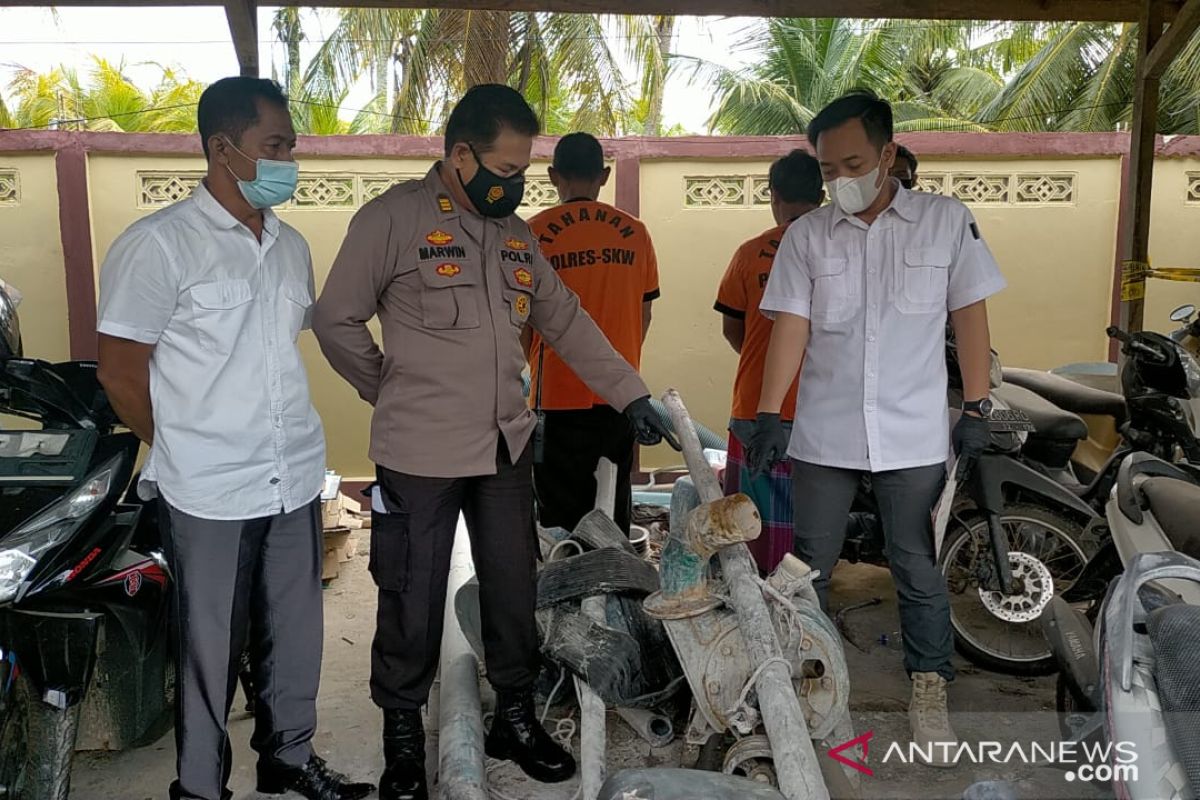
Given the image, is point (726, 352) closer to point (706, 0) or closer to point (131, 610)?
point (706, 0)

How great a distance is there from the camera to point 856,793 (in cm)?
264

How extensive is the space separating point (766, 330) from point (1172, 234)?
169 inches

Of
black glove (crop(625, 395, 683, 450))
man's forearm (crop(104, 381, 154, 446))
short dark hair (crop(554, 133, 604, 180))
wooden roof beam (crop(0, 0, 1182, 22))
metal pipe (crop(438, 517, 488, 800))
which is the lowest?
metal pipe (crop(438, 517, 488, 800))

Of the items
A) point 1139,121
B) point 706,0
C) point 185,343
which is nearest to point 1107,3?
point 1139,121

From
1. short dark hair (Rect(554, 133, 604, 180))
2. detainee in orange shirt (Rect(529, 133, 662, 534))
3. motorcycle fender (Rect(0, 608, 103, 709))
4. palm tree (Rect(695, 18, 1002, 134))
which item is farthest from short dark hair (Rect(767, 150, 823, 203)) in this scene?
palm tree (Rect(695, 18, 1002, 134))

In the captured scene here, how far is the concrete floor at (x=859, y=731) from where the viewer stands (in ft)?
9.76

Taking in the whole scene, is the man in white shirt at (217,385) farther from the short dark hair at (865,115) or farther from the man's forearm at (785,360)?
the short dark hair at (865,115)

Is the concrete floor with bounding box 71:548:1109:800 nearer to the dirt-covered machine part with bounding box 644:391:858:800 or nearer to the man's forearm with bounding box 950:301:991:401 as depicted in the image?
the dirt-covered machine part with bounding box 644:391:858:800

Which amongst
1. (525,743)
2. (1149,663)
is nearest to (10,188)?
(525,743)

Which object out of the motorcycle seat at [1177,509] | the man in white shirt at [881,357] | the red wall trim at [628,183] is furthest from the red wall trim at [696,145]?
the motorcycle seat at [1177,509]

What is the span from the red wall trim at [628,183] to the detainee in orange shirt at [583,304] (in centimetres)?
257

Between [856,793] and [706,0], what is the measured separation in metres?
3.35

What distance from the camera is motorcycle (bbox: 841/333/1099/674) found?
12.5 feet

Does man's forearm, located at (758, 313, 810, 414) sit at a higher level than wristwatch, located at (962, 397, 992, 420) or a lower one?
higher
